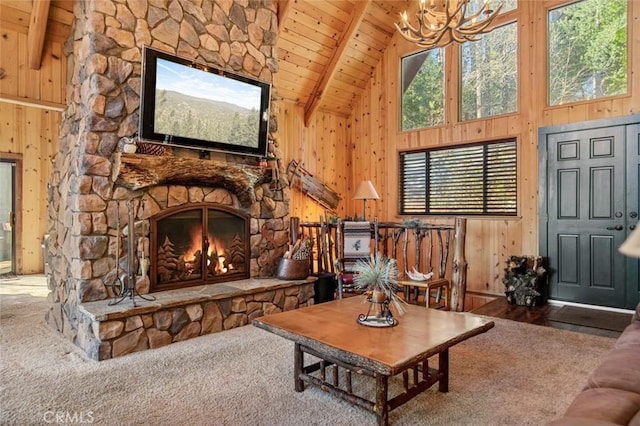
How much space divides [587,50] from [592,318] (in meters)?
3.18

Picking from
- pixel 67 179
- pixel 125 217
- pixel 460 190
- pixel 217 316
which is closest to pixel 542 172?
pixel 460 190

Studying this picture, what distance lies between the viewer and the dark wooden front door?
173 inches

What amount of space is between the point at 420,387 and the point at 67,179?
11.4 feet

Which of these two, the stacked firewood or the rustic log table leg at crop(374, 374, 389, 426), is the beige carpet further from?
the stacked firewood

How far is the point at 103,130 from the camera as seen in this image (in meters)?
3.36

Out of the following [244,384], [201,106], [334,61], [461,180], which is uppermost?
[334,61]

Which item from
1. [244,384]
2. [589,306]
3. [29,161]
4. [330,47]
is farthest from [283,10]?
[589,306]

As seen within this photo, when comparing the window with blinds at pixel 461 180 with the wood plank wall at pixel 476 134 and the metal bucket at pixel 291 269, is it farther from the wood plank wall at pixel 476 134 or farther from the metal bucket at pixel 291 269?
the metal bucket at pixel 291 269

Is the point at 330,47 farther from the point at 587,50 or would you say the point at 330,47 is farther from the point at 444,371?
the point at 444,371

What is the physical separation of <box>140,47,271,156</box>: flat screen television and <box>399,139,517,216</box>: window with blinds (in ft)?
9.43

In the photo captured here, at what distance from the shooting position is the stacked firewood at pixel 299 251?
4.53 meters

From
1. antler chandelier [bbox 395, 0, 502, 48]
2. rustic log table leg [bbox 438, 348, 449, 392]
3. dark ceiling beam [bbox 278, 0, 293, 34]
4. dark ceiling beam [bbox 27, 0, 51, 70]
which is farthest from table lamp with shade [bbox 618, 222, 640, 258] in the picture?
dark ceiling beam [bbox 278, 0, 293, 34]

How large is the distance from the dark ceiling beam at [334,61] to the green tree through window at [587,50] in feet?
8.19

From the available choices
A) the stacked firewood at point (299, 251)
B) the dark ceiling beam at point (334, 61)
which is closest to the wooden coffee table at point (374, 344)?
the stacked firewood at point (299, 251)
